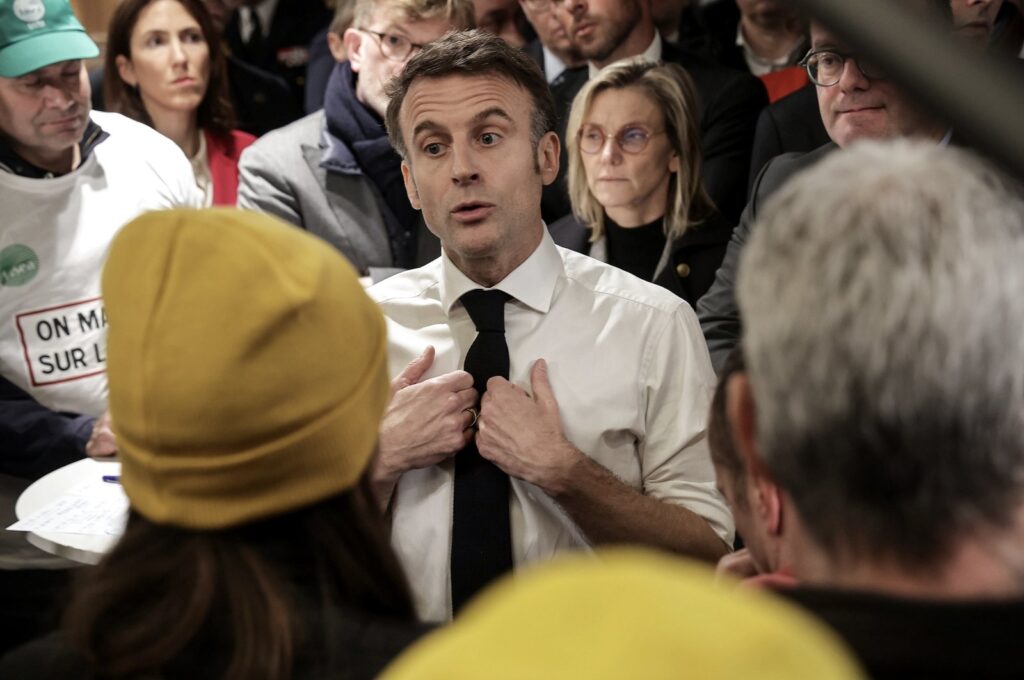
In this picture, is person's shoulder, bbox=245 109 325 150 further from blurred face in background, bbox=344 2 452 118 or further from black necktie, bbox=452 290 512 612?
black necktie, bbox=452 290 512 612

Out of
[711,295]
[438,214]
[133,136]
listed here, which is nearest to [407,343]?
[438,214]

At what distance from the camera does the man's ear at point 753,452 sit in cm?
100

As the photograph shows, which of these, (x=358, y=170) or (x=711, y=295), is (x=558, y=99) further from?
(x=711, y=295)

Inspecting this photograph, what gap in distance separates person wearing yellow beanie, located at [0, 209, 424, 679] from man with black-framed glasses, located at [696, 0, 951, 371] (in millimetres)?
1315

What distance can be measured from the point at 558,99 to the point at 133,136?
1174 mm

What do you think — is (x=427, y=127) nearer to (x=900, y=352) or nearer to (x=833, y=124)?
(x=833, y=124)

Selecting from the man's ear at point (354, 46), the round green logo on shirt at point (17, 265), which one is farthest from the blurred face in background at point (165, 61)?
the round green logo on shirt at point (17, 265)

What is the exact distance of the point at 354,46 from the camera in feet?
10.6

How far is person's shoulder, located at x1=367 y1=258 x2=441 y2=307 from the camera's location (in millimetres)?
2115

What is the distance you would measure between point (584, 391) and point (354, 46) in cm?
160

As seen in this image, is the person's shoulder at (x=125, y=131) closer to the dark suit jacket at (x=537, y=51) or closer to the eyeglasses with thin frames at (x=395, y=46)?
the eyeglasses with thin frames at (x=395, y=46)

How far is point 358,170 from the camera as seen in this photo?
3105 millimetres

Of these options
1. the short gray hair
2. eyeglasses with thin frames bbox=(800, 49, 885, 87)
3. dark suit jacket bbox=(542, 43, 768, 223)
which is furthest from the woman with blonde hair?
the short gray hair

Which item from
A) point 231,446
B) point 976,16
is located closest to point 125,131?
point 976,16
